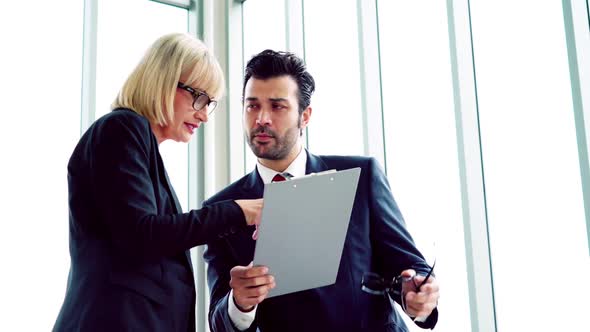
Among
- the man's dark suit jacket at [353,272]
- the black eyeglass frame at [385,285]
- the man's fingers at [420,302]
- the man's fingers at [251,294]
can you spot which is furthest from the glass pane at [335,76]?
the man's fingers at [251,294]

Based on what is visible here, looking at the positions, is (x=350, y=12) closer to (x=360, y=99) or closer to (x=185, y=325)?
(x=360, y=99)

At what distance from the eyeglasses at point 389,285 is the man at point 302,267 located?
2 centimetres

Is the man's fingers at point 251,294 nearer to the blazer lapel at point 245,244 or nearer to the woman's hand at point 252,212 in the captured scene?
the woman's hand at point 252,212

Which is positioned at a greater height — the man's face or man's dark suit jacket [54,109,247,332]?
the man's face

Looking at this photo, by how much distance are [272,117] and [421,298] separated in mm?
792

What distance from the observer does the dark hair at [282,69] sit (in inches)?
76.5

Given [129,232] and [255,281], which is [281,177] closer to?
[255,281]

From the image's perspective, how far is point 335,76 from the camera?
2.91m

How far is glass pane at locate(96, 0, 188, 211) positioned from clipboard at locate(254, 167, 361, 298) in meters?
2.03

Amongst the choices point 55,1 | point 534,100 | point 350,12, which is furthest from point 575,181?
point 55,1

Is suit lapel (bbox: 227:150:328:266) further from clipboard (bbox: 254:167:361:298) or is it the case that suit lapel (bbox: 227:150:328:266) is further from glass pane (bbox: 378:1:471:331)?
glass pane (bbox: 378:1:471:331)

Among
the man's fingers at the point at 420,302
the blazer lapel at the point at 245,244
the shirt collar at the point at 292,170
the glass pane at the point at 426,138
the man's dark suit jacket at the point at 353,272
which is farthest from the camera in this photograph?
the glass pane at the point at 426,138

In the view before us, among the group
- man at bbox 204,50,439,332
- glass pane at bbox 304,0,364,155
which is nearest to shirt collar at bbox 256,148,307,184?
man at bbox 204,50,439,332

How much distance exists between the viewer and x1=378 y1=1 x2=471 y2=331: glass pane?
7.16 ft
